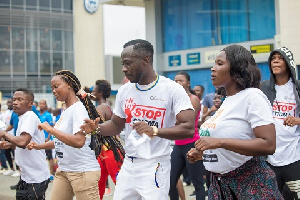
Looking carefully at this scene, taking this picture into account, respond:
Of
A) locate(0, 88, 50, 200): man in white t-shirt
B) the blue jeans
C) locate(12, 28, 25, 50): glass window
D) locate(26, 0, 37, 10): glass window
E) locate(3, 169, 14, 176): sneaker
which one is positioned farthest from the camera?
locate(26, 0, 37, 10): glass window

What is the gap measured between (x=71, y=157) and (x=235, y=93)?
94.3 inches

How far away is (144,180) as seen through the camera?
163 inches

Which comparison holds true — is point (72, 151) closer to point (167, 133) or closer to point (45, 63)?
point (167, 133)

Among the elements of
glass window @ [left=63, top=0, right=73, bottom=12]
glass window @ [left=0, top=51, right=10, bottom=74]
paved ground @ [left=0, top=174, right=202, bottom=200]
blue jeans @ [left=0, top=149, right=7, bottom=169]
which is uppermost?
glass window @ [left=63, top=0, right=73, bottom=12]

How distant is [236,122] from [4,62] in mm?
34756

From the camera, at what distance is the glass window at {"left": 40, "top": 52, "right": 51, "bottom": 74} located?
123ft

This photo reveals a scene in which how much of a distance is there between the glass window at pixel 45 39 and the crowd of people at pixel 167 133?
106 ft

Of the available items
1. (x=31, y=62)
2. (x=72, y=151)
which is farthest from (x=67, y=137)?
(x=31, y=62)

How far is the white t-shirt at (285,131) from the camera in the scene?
4816mm

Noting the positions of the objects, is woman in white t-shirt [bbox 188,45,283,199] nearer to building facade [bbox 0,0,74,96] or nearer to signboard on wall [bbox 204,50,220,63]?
signboard on wall [bbox 204,50,220,63]

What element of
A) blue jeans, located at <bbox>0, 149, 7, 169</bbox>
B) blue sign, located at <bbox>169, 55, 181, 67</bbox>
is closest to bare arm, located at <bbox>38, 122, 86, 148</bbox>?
blue jeans, located at <bbox>0, 149, 7, 169</bbox>

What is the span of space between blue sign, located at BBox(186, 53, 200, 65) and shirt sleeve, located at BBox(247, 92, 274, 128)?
1426 cm

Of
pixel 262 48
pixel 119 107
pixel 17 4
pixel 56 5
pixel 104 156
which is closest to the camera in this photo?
pixel 119 107

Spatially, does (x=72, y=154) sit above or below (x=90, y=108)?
below
